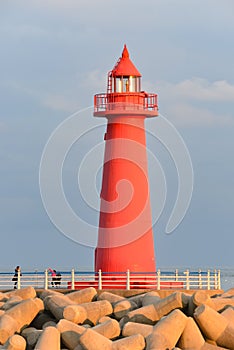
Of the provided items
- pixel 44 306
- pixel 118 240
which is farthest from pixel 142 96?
pixel 44 306

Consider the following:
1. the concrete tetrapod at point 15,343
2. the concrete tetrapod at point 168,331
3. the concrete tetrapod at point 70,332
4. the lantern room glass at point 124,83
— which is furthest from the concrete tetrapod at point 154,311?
the lantern room glass at point 124,83

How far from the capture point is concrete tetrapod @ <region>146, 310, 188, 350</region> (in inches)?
630

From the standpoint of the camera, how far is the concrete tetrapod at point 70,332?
16250mm

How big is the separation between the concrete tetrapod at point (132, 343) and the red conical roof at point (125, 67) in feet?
34.4

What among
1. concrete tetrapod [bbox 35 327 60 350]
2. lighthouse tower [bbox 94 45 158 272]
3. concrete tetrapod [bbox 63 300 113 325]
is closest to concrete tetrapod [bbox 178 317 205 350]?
concrete tetrapod [bbox 63 300 113 325]

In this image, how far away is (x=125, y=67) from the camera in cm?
2522

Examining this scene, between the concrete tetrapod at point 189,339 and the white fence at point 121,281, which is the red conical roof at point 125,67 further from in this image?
the concrete tetrapod at point 189,339

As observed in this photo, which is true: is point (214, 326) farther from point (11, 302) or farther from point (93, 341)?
point (11, 302)

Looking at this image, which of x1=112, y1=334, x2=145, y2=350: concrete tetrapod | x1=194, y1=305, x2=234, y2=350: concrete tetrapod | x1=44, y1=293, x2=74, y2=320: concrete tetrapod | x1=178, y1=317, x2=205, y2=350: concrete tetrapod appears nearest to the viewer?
x1=112, y1=334, x2=145, y2=350: concrete tetrapod

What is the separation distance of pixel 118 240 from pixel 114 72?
4.31 meters

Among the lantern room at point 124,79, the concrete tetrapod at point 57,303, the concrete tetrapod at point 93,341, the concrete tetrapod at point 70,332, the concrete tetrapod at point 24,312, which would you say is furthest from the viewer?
the lantern room at point 124,79

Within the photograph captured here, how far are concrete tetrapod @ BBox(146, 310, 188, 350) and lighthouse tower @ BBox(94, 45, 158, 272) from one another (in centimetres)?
808

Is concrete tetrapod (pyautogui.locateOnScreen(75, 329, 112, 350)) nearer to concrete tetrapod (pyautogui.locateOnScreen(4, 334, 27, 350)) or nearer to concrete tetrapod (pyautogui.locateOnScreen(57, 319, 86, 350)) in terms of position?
concrete tetrapod (pyautogui.locateOnScreen(57, 319, 86, 350))

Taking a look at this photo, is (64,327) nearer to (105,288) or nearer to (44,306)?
(44,306)
